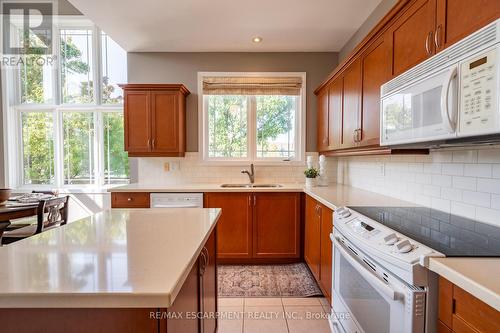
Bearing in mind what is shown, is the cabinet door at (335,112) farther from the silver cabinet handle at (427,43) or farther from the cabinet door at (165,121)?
the cabinet door at (165,121)

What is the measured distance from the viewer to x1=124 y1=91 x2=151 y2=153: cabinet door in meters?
3.20

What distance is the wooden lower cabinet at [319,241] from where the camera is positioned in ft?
6.75

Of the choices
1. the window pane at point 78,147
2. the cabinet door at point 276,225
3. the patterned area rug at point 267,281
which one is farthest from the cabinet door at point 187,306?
the window pane at point 78,147

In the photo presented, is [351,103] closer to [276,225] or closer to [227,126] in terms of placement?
[276,225]

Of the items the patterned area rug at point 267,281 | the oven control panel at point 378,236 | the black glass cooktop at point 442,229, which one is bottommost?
the patterned area rug at point 267,281

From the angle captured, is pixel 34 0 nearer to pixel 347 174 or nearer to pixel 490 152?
pixel 347 174

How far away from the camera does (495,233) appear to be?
117 cm

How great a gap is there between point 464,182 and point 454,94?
0.79 meters

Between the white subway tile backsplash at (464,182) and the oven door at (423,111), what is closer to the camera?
the oven door at (423,111)

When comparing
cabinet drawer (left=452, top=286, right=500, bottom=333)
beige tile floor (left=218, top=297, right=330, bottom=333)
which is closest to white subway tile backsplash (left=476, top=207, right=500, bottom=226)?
cabinet drawer (left=452, top=286, right=500, bottom=333)

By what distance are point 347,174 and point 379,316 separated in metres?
2.21

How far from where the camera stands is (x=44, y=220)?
2561mm

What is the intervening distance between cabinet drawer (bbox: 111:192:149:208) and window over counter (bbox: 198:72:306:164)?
984 millimetres

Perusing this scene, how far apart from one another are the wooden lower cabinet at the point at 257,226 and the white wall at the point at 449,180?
101cm
